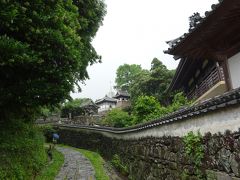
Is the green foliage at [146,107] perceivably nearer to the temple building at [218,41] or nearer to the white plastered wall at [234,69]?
the temple building at [218,41]

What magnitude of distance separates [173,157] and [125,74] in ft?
210

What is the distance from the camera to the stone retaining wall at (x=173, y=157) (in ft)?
18.4

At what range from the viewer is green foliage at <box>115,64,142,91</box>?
71625mm

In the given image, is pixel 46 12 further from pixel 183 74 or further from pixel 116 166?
pixel 116 166

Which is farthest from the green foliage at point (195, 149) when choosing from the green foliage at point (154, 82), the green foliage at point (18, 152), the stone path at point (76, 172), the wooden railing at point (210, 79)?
the green foliage at point (154, 82)

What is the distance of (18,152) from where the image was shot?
396 inches

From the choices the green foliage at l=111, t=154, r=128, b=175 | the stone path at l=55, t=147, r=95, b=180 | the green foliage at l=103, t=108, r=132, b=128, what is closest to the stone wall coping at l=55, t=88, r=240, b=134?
the stone path at l=55, t=147, r=95, b=180

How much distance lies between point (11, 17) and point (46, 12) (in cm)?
164

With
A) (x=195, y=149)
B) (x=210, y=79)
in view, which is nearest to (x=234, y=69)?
(x=195, y=149)

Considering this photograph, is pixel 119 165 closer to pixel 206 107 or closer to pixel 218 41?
pixel 218 41

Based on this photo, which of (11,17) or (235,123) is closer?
(235,123)

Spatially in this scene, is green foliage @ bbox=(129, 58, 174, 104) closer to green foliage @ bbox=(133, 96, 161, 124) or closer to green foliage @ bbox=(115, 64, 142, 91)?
green foliage @ bbox=(133, 96, 161, 124)

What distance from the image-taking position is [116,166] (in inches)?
742

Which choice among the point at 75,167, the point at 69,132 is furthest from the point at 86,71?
the point at 69,132
